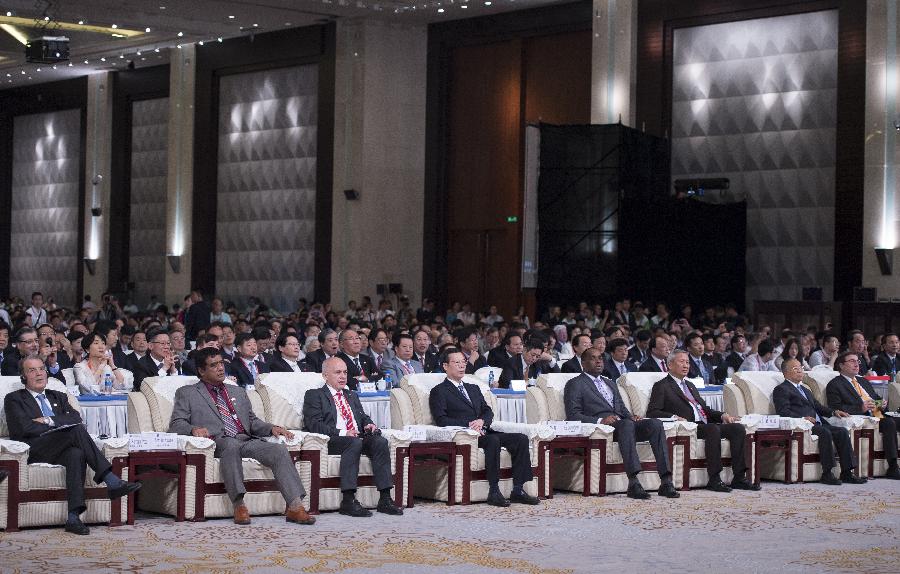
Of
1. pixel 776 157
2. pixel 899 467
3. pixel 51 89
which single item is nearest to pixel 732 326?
pixel 776 157

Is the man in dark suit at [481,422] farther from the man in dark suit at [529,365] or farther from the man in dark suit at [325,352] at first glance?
the man in dark suit at [529,365]

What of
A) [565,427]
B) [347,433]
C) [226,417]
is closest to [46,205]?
[565,427]

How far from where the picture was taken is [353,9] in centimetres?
2409

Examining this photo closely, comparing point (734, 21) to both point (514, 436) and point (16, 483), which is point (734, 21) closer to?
point (514, 436)

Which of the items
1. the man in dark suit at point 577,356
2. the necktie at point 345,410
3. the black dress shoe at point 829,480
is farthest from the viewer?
the man in dark suit at point 577,356

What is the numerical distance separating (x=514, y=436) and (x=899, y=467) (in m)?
4.11

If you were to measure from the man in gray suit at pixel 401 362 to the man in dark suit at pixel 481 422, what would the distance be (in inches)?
67.0

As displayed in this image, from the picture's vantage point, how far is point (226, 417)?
8.81m

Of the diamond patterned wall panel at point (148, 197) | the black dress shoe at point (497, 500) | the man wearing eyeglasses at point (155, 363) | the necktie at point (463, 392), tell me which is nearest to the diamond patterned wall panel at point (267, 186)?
the diamond patterned wall panel at point (148, 197)

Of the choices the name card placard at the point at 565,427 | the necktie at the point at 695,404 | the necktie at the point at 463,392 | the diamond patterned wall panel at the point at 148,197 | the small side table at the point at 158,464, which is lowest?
the small side table at the point at 158,464

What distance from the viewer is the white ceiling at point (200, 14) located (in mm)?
23422

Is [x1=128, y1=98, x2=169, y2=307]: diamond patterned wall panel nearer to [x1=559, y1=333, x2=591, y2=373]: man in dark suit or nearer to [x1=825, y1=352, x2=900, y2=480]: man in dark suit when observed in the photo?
[x1=559, y1=333, x2=591, y2=373]: man in dark suit

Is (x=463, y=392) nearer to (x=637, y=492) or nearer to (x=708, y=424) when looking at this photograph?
(x=637, y=492)

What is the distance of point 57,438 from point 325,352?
13.2 feet
